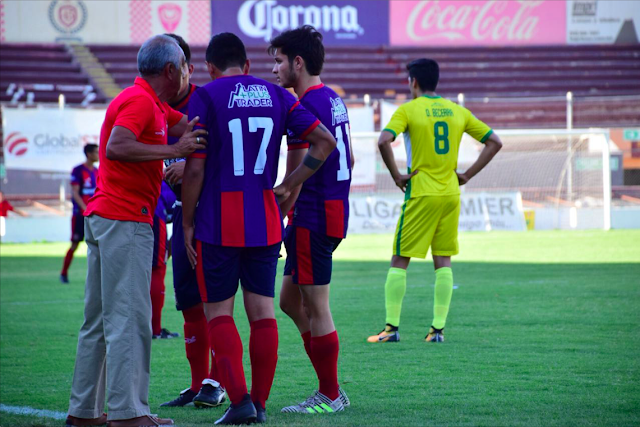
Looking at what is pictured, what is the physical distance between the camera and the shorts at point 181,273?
14.2 feet

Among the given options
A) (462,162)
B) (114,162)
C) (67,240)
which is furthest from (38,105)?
(114,162)

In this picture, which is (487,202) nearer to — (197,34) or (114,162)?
(197,34)

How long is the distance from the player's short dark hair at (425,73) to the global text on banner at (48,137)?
14.9m

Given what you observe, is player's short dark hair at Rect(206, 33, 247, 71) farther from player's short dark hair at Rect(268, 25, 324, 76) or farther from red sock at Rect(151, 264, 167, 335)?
red sock at Rect(151, 264, 167, 335)

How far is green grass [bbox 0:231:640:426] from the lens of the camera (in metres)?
4.16

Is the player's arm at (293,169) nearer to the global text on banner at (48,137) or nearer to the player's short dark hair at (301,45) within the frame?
the player's short dark hair at (301,45)

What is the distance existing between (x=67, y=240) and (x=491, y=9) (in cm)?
2068

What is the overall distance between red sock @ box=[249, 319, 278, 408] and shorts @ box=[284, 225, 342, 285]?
18.1 inches

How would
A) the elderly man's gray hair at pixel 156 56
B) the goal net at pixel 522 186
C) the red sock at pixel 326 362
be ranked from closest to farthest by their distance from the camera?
the elderly man's gray hair at pixel 156 56 < the red sock at pixel 326 362 < the goal net at pixel 522 186

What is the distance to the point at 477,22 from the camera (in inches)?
1329

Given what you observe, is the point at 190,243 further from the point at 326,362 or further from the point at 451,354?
the point at 451,354

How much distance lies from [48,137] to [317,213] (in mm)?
17404

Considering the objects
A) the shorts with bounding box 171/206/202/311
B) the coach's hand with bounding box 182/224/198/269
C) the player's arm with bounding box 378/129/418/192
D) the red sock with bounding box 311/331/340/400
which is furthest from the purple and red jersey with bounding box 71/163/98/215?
Result: the coach's hand with bounding box 182/224/198/269

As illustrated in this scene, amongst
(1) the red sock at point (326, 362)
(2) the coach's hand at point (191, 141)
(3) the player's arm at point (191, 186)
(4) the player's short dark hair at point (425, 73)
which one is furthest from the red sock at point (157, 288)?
(2) the coach's hand at point (191, 141)
